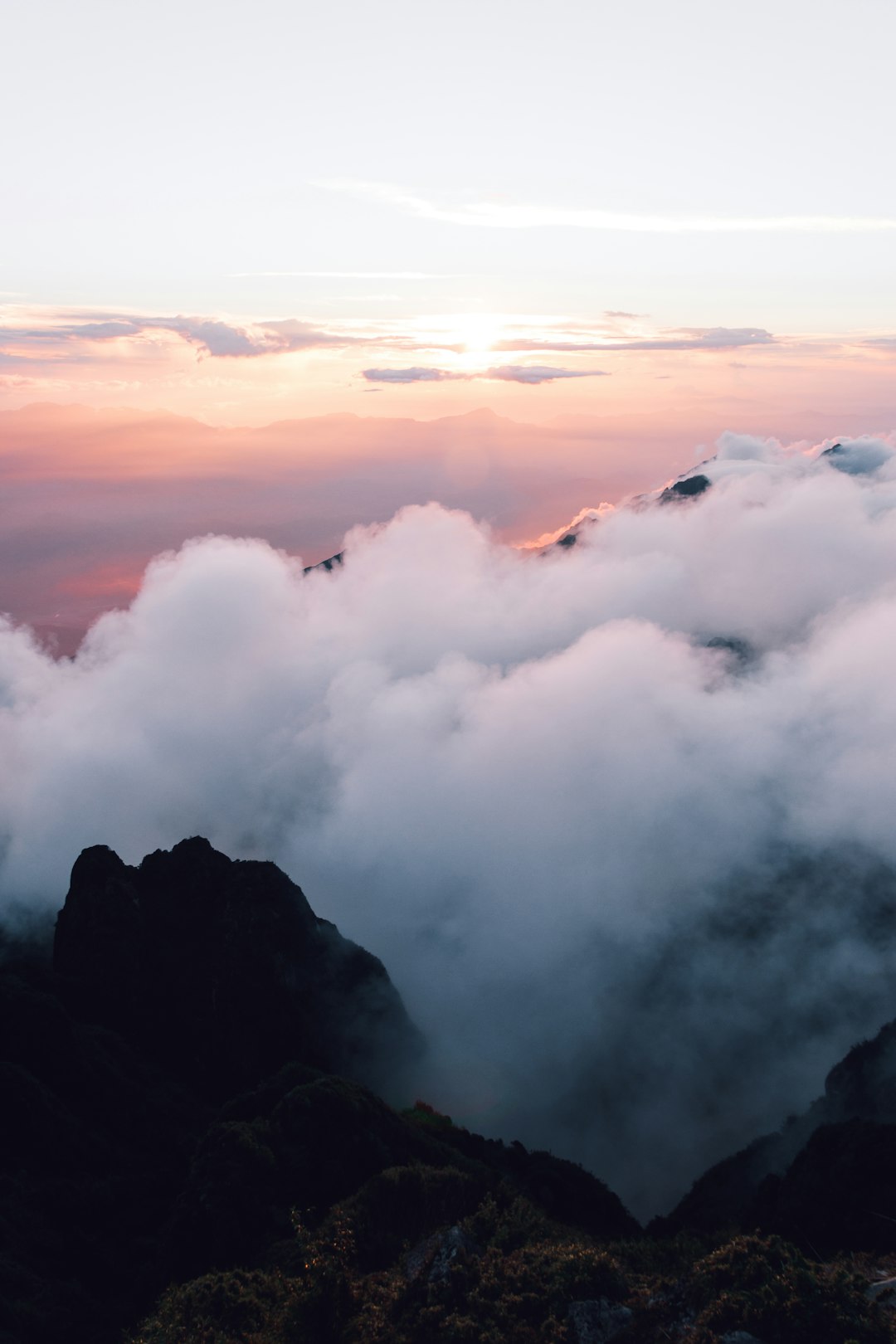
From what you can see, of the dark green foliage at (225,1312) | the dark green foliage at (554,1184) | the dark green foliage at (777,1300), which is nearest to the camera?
the dark green foliage at (777,1300)

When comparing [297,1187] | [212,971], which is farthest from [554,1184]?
[212,971]

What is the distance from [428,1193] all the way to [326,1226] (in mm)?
8185

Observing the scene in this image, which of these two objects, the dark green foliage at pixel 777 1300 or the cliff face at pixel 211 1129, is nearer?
the dark green foliage at pixel 777 1300

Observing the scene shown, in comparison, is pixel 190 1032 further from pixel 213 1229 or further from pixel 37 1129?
pixel 213 1229

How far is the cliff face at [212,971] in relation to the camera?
137 m

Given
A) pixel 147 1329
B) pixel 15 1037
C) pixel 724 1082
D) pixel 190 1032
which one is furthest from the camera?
pixel 724 1082

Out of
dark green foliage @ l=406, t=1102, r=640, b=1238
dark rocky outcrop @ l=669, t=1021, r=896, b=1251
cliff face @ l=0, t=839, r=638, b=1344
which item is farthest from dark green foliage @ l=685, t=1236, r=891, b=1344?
dark green foliage @ l=406, t=1102, r=640, b=1238

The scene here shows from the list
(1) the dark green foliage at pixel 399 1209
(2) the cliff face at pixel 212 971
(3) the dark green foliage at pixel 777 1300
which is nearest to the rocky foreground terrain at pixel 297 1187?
(3) the dark green foliage at pixel 777 1300

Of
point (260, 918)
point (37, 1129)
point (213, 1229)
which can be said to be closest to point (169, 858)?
point (260, 918)

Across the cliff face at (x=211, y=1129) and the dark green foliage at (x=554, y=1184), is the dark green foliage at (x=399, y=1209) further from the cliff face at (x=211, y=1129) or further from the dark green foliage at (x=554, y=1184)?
the dark green foliage at (x=554, y=1184)

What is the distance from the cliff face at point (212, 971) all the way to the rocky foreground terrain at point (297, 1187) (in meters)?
0.39

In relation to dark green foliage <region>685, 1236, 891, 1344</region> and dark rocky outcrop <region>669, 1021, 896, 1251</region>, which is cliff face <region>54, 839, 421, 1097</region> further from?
dark green foliage <region>685, 1236, 891, 1344</region>

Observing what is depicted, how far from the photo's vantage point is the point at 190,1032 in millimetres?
137875

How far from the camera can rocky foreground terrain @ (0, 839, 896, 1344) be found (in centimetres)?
4666
